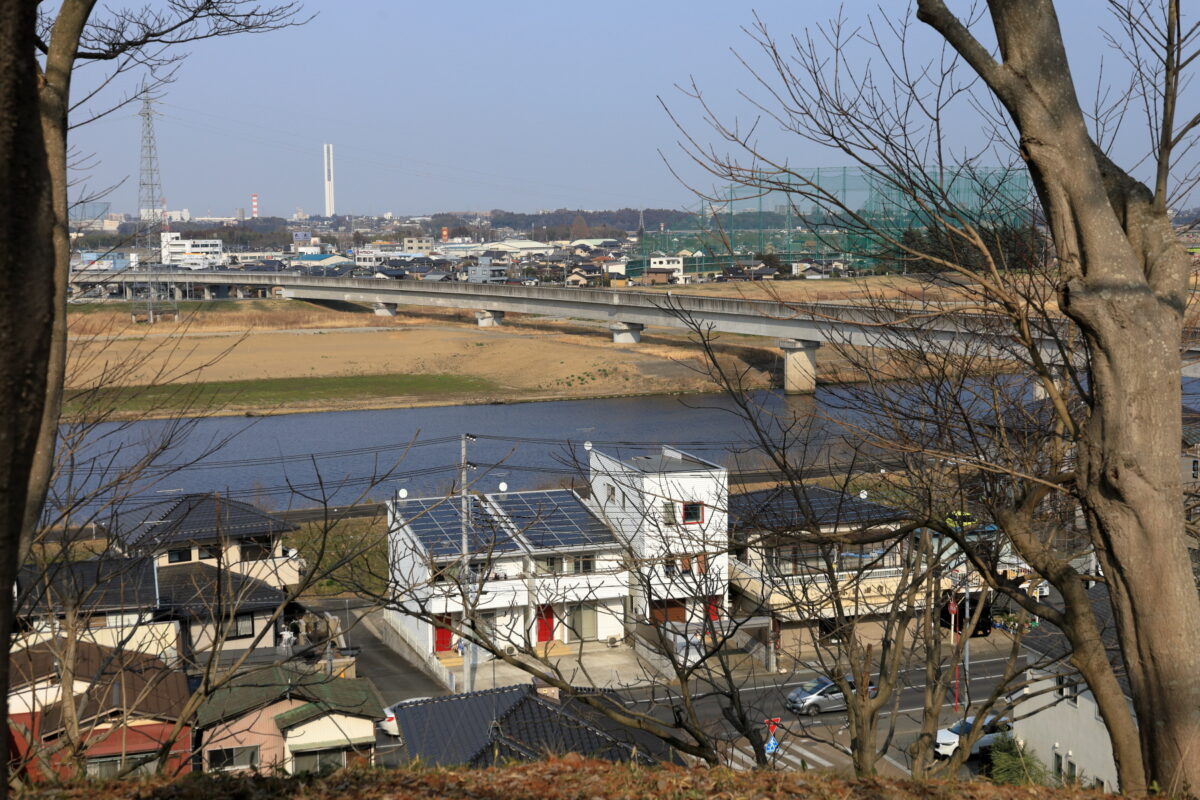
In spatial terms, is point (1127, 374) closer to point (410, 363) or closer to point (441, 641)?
point (441, 641)

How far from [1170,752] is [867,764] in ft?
2.33

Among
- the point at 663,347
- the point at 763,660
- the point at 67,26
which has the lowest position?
the point at 763,660

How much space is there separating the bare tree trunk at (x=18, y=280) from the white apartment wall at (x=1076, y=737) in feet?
14.9

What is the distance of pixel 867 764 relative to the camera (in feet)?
6.63

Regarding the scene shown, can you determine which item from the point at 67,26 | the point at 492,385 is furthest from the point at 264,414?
the point at 67,26

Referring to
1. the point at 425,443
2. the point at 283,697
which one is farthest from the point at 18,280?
the point at 425,443

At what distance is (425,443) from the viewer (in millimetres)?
10422

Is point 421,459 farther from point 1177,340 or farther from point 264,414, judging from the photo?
point 1177,340

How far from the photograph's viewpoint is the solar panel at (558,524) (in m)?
6.27

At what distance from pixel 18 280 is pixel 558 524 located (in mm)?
5985

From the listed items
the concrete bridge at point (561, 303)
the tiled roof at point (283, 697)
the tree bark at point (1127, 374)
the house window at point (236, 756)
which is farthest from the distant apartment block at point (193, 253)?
the tree bark at point (1127, 374)

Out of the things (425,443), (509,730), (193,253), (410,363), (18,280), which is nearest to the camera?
(18,280)

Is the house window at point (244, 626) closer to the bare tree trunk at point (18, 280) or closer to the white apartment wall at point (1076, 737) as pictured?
the white apartment wall at point (1076, 737)

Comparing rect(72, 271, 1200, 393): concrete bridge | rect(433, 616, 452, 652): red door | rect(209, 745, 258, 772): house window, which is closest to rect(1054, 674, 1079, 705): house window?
rect(209, 745, 258, 772): house window
